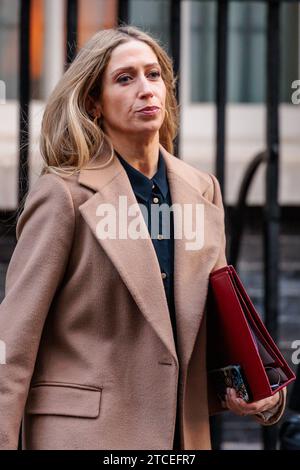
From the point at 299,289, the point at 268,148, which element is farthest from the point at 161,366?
the point at 299,289

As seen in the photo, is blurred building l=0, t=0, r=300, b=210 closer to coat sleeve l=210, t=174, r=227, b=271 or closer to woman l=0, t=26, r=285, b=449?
coat sleeve l=210, t=174, r=227, b=271

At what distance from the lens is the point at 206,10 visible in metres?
8.05

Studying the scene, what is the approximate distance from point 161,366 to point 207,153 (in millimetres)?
4512

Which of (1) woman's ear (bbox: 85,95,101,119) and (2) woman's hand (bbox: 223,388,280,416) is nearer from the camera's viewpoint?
(2) woman's hand (bbox: 223,388,280,416)

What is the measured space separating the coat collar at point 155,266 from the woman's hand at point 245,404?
0.51 feet

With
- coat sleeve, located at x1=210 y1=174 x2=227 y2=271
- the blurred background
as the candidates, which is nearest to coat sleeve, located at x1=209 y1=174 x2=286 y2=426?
coat sleeve, located at x1=210 y1=174 x2=227 y2=271

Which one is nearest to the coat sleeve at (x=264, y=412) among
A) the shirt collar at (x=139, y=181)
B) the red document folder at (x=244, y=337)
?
the red document folder at (x=244, y=337)

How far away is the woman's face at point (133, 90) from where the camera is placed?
3387 millimetres

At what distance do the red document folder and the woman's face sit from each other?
44 cm

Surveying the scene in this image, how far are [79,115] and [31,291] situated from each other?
1.58 ft

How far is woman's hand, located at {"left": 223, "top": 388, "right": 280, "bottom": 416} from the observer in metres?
3.37

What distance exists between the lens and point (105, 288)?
3.37 m

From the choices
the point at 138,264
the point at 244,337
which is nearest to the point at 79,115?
the point at 138,264

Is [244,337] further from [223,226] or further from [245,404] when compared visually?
[223,226]
